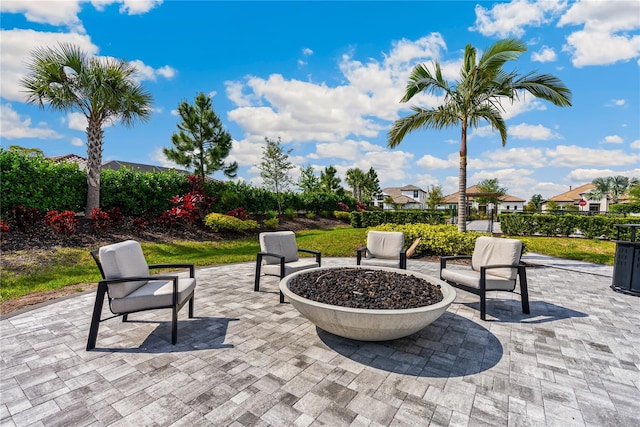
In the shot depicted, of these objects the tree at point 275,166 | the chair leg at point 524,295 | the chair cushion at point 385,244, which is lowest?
the chair leg at point 524,295

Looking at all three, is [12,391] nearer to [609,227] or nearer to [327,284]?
[327,284]

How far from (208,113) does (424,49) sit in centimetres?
1249

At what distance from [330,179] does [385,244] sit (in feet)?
97.3

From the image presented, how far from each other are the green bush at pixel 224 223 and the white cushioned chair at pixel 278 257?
7569 mm

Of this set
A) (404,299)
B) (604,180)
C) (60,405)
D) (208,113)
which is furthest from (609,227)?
(604,180)

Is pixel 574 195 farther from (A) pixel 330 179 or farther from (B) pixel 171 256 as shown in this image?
(B) pixel 171 256

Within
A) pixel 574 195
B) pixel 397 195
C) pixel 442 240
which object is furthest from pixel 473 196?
pixel 574 195

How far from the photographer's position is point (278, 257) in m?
4.48

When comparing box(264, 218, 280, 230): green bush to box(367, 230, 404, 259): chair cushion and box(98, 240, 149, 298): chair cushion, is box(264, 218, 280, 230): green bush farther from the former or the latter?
box(98, 240, 149, 298): chair cushion

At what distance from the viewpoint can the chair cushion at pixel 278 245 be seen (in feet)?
15.9

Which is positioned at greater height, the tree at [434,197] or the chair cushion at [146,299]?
the tree at [434,197]

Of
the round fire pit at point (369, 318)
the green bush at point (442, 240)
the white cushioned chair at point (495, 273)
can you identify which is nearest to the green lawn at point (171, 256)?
the green bush at point (442, 240)

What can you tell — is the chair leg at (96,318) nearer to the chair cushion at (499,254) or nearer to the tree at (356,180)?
the chair cushion at (499,254)

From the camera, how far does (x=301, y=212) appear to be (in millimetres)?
20672
